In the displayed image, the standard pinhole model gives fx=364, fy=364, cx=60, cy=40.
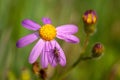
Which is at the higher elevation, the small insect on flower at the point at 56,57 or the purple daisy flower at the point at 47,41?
the purple daisy flower at the point at 47,41

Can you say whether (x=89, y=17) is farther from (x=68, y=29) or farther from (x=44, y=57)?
(x=44, y=57)

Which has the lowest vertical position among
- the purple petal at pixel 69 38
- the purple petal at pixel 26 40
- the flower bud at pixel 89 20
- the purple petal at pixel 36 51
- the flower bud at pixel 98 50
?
the flower bud at pixel 98 50

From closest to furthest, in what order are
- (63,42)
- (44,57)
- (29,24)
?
(44,57), (29,24), (63,42)

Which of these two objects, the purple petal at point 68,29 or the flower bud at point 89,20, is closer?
the purple petal at point 68,29

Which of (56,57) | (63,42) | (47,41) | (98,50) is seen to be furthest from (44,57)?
(63,42)

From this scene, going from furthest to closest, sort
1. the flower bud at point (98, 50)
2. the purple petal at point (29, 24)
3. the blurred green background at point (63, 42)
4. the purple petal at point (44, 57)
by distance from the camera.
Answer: the blurred green background at point (63, 42)
the flower bud at point (98, 50)
the purple petal at point (29, 24)
the purple petal at point (44, 57)

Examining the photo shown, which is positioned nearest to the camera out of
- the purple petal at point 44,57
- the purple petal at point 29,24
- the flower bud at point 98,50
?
the purple petal at point 44,57

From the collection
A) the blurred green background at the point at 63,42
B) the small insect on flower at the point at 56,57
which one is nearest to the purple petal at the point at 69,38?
the small insect on flower at the point at 56,57

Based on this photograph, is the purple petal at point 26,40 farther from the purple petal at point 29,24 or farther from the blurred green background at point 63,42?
the blurred green background at point 63,42
